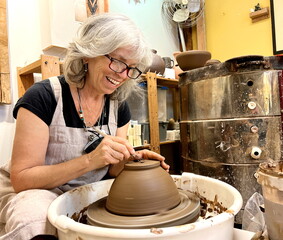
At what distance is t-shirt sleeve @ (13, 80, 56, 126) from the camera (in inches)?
40.2

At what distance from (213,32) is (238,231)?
321cm

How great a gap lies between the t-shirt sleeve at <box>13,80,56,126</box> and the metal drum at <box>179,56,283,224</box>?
3.87 ft

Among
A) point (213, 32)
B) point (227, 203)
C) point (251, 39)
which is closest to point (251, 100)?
point (227, 203)

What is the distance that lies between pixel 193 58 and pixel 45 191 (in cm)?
177

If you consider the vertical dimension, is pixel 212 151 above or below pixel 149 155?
below

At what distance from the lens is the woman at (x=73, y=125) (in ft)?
2.96

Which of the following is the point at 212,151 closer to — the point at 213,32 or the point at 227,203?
the point at 227,203

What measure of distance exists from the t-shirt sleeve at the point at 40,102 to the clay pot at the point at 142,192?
1.44 feet

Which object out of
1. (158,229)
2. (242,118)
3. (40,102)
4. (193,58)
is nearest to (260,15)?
(193,58)

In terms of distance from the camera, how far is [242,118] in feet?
5.57

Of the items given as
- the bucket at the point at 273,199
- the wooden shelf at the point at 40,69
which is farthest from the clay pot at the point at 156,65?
the bucket at the point at 273,199

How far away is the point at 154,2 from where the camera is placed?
3.37 metres

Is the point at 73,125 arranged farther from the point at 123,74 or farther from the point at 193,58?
the point at 193,58

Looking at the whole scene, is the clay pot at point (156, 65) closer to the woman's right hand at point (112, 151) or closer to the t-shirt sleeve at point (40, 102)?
the t-shirt sleeve at point (40, 102)
